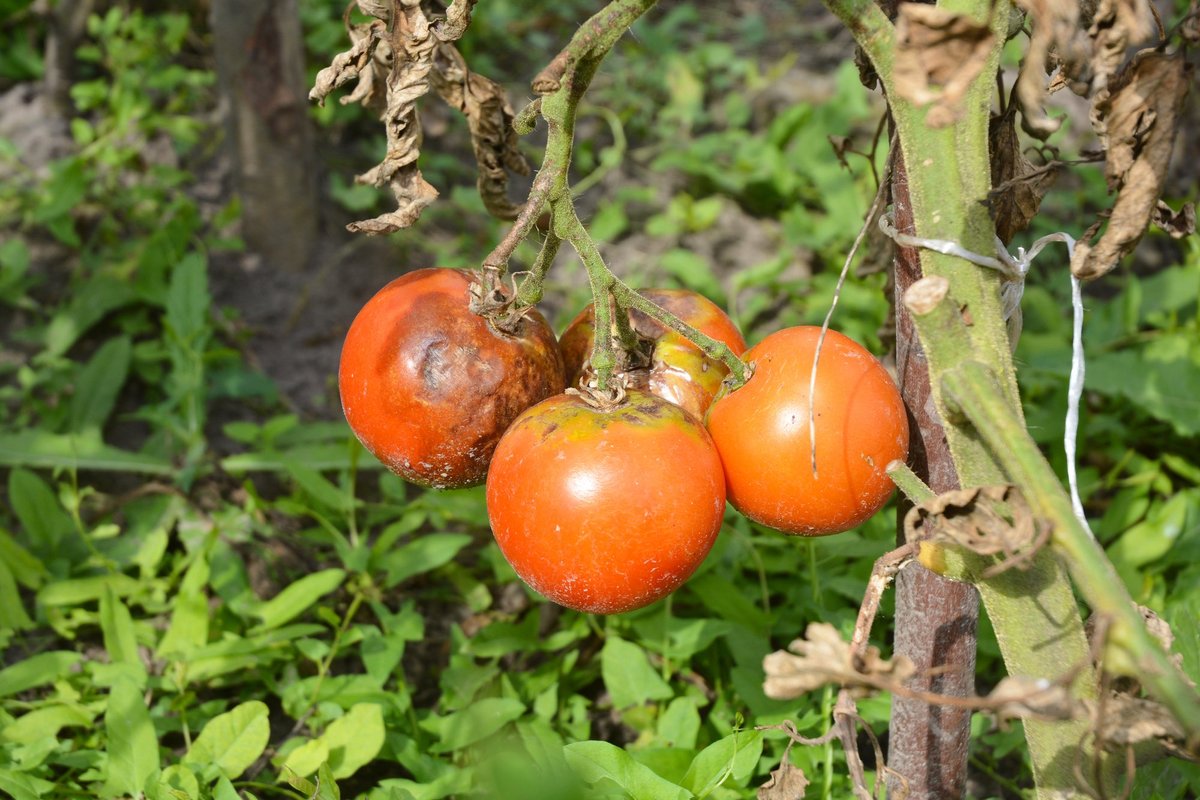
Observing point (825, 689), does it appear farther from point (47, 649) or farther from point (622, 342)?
point (47, 649)

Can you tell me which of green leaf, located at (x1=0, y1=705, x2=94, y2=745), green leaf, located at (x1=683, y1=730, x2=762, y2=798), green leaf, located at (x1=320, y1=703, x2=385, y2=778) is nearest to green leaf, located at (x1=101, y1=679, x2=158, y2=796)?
green leaf, located at (x1=0, y1=705, x2=94, y2=745)

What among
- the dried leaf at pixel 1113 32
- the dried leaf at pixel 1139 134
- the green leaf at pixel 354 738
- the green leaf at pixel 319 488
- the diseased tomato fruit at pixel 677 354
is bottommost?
the green leaf at pixel 354 738

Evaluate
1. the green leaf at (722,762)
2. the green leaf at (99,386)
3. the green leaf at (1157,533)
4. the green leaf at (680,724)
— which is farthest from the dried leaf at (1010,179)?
the green leaf at (99,386)

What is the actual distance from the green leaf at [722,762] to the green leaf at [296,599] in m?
0.97

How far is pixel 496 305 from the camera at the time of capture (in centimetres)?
148

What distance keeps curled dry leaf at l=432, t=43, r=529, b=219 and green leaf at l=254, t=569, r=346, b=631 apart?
0.97 metres

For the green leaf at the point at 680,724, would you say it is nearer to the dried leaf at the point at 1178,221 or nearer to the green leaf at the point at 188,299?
the dried leaf at the point at 1178,221

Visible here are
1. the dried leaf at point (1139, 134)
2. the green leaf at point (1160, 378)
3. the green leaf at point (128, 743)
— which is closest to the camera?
the dried leaf at point (1139, 134)

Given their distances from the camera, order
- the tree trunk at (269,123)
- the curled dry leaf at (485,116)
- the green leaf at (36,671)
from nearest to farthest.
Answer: the curled dry leaf at (485,116) < the green leaf at (36,671) < the tree trunk at (269,123)

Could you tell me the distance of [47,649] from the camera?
2.45 m

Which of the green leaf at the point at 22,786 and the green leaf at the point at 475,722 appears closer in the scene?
the green leaf at the point at 22,786

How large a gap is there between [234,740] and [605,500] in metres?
1.11

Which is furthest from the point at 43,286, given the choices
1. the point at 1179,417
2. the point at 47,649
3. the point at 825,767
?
the point at 1179,417

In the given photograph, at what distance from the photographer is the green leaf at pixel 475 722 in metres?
2.08
